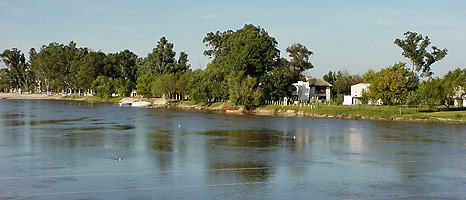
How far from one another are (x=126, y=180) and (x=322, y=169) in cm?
1131

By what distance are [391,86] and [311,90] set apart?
92.7 feet

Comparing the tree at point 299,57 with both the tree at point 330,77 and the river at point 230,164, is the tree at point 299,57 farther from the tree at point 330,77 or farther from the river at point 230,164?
the river at point 230,164

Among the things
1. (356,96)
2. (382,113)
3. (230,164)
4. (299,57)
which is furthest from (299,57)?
(230,164)

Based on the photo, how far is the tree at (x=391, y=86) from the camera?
75.7 metres

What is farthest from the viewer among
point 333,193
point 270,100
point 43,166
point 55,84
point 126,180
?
point 55,84

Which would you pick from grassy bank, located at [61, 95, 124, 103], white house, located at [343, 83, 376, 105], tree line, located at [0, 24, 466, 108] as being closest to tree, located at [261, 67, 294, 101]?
tree line, located at [0, 24, 466, 108]

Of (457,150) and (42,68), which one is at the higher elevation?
(42,68)

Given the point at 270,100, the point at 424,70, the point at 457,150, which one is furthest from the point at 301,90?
the point at 457,150

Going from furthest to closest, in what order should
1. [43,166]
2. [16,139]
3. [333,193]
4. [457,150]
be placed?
1. [16,139]
2. [457,150]
3. [43,166]
4. [333,193]

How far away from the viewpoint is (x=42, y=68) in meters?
180

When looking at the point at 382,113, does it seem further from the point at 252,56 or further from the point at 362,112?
the point at 252,56

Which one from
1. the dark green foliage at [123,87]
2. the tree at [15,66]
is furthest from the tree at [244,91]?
the tree at [15,66]

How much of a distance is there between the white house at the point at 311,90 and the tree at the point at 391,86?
22517mm

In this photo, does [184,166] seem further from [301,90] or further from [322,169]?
[301,90]
